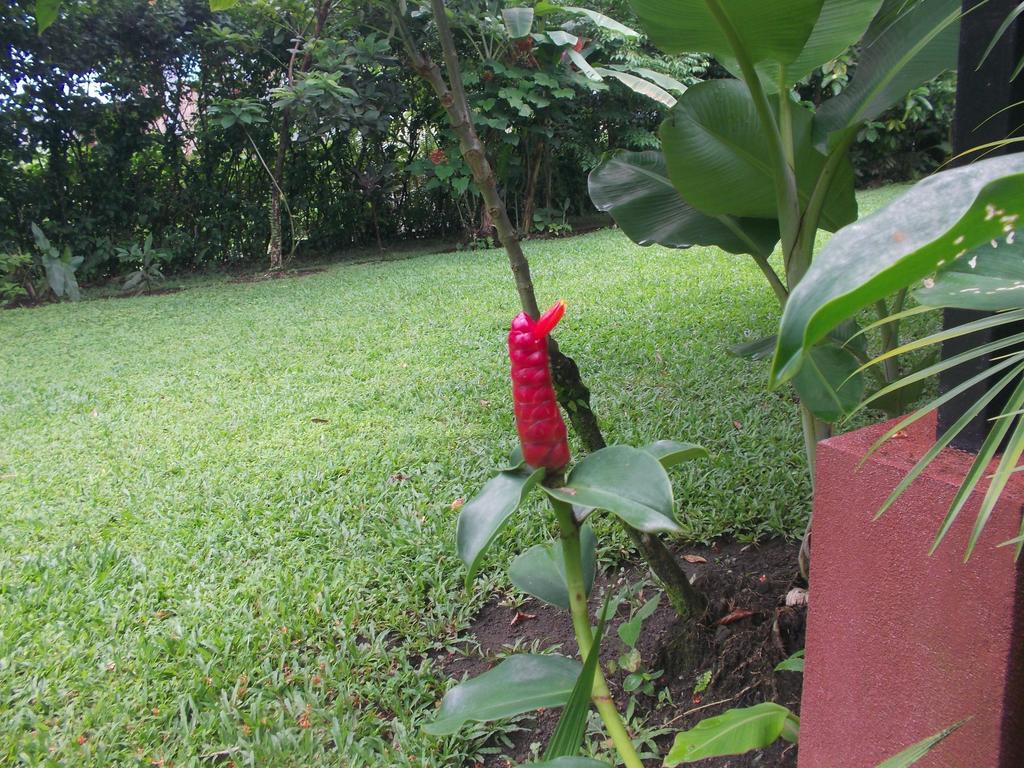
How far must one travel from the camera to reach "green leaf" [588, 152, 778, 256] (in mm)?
1823

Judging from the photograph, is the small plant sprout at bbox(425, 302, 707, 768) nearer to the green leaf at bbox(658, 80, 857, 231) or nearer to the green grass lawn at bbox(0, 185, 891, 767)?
the green grass lawn at bbox(0, 185, 891, 767)

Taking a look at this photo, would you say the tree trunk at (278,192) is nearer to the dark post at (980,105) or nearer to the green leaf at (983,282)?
the dark post at (980,105)

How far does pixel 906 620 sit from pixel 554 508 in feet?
1.50

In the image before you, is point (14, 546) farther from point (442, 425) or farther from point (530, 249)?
point (530, 249)

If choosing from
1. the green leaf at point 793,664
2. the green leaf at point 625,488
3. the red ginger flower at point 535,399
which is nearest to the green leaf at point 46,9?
the red ginger flower at point 535,399

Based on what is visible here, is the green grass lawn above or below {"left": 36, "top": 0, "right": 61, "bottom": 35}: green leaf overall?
below

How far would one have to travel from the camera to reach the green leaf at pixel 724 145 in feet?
5.10

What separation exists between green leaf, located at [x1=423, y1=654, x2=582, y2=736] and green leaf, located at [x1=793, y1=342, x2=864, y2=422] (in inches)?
26.3

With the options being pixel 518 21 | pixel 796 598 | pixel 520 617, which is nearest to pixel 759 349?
pixel 796 598

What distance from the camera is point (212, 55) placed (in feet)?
25.7

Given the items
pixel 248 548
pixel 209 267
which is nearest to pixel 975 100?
pixel 248 548

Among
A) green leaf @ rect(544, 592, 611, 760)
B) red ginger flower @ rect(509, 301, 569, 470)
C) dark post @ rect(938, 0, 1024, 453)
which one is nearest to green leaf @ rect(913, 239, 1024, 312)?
dark post @ rect(938, 0, 1024, 453)

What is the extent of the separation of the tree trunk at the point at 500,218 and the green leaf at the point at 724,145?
1.84 feet

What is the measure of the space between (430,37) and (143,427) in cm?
600
